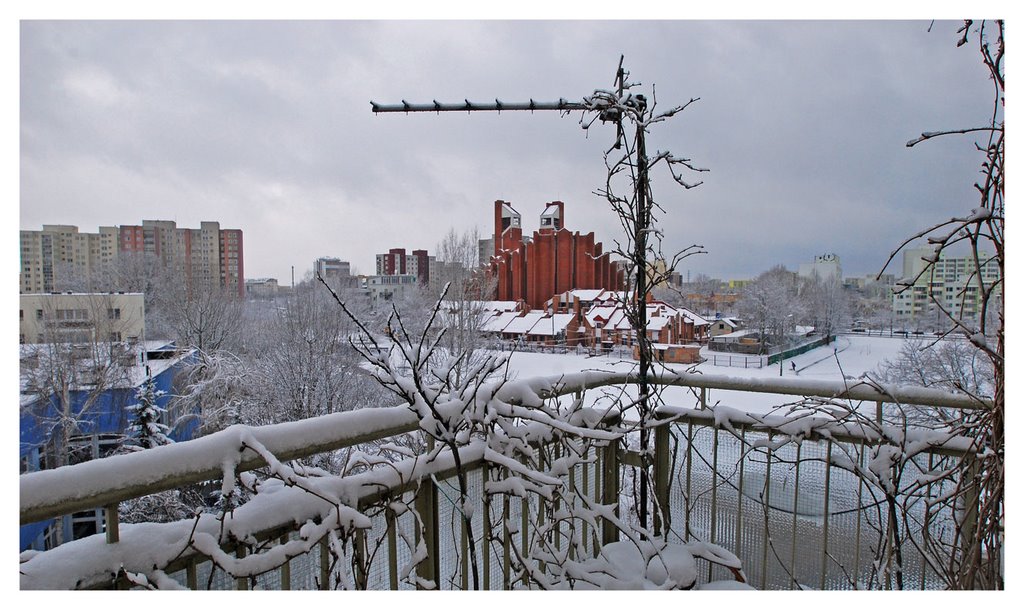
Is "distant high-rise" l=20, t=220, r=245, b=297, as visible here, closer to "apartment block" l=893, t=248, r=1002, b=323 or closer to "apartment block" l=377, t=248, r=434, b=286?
"apartment block" l=377, t=248, r=434, b=286

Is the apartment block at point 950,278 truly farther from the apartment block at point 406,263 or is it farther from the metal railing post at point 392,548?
the apartment block at point 406,263

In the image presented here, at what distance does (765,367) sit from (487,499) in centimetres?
1357

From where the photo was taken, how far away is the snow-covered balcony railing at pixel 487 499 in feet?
2.64

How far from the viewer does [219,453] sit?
0.88 meters

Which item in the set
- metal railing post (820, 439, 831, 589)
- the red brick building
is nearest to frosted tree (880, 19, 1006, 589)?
metal railing post (820, 439, 831, 589)

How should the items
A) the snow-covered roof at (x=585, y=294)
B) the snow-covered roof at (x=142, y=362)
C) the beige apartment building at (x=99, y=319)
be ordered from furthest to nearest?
the snow-covered roof at (x=585, y=294)
the snow-covered roof at (x=142, y=362)
the beige apartment building at (x=99, y=319)

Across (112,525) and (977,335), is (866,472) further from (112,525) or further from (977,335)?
(112,525)

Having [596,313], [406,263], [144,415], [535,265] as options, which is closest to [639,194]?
[406,263]

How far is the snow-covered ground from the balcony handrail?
9.3 inches

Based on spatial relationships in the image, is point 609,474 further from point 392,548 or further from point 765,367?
point 765,367

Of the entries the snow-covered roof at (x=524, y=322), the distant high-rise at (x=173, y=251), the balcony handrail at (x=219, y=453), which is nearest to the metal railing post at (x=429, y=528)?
the balcony handrail at (x=219, y=453)

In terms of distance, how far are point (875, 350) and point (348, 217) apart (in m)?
7.88

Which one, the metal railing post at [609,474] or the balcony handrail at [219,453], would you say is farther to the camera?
the metal railing post at [609,474]
